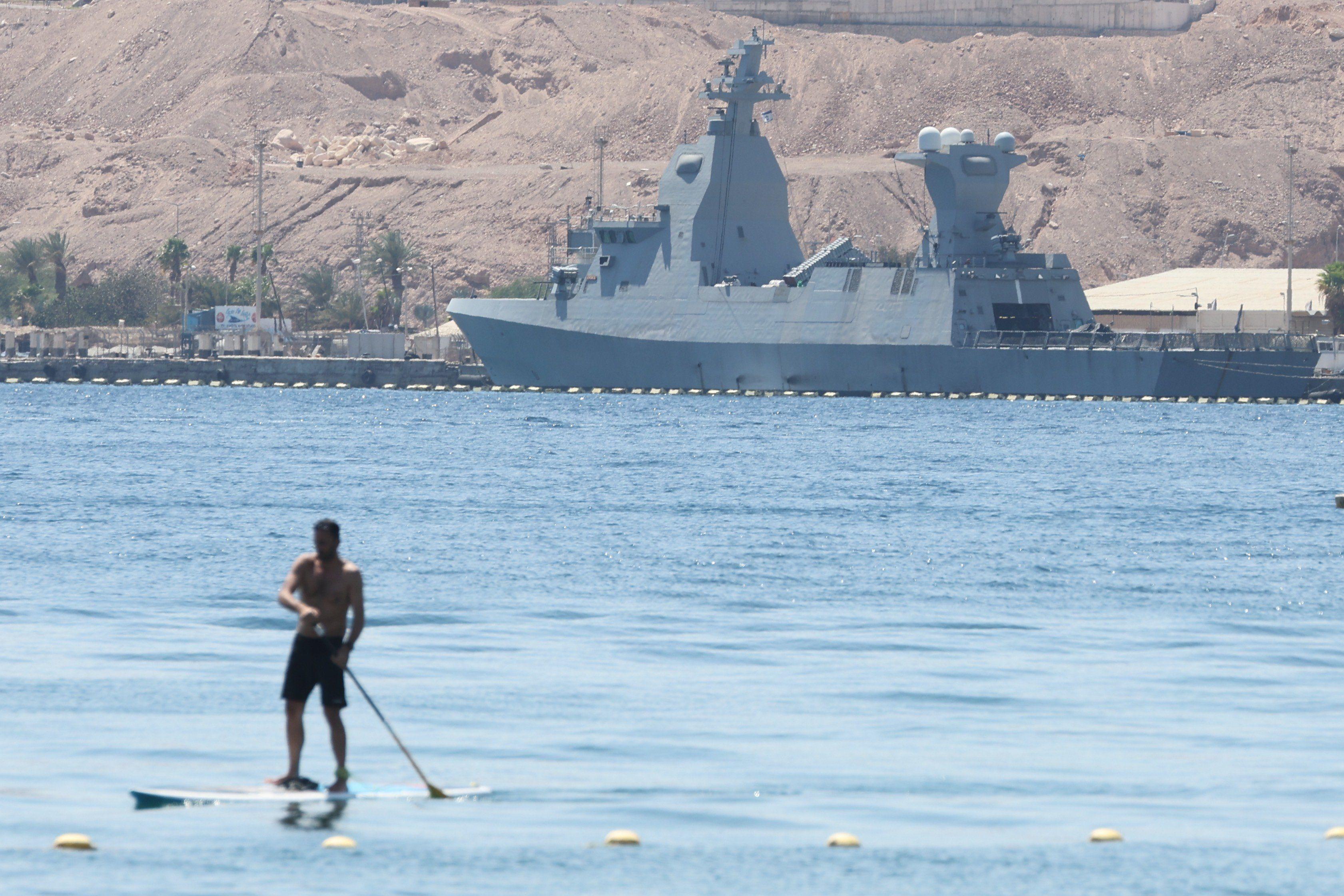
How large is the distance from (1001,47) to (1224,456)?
124 m

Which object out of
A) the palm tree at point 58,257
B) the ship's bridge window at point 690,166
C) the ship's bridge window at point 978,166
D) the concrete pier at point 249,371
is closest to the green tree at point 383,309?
the palm tree at point 58,257

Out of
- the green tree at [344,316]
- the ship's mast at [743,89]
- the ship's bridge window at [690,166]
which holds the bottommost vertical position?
the green tree at [344,316]

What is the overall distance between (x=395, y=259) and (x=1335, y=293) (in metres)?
54.4

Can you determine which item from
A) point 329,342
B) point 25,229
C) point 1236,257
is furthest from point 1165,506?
point 25,229

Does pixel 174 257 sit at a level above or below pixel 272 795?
above

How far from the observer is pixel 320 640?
1262cm

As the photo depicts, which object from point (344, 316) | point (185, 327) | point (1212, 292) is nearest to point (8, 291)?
point (344, 316)

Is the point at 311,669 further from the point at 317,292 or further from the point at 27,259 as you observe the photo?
the point at 27,259

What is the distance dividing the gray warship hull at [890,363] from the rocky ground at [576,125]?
5661cm

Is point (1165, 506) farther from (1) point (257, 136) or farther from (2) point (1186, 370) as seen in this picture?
(1) point (257, 136)

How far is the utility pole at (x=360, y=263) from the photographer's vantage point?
11744 cm

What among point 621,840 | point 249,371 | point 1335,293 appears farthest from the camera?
point 249,371

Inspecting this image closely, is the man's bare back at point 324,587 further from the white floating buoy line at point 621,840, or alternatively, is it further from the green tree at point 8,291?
the green tree at point 8,291

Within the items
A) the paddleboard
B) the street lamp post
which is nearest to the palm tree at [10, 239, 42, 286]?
the street lamp post
